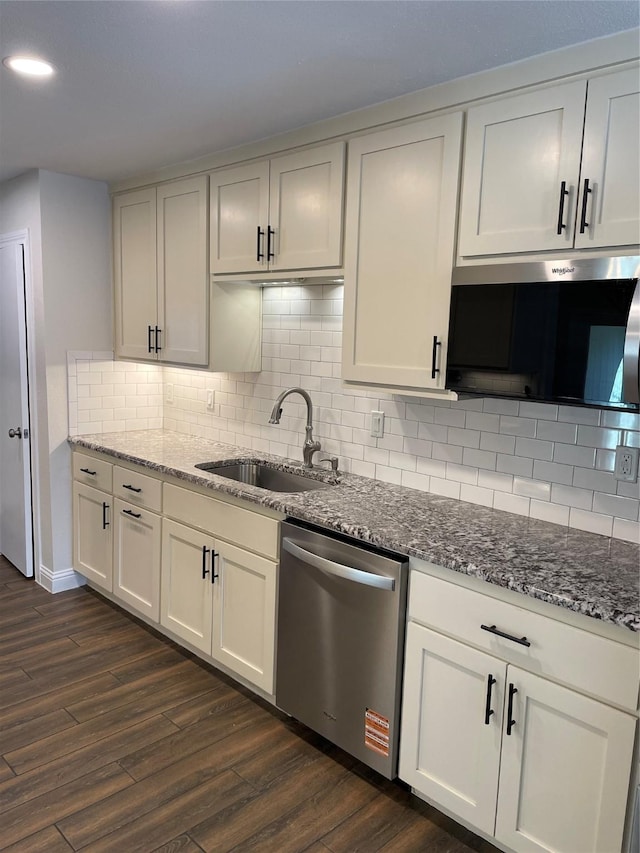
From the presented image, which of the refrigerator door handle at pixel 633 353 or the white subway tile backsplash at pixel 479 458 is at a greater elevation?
the refrigerator door handle at pixel 633 353

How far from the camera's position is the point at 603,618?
1541mm

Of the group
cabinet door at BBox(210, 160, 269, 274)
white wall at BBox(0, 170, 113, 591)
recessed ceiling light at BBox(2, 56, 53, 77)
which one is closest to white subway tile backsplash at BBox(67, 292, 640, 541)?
white wall at BBox(0, 170, 113, 591)

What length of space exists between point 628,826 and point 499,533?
852 mm

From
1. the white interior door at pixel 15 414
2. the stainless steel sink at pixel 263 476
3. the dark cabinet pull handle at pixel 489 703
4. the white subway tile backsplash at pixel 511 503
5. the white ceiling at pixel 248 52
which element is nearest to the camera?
the white ceiling at pixel 248 52

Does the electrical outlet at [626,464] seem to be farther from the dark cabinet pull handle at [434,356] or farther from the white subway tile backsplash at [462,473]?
the dark cabinet pull handle at [434,356]

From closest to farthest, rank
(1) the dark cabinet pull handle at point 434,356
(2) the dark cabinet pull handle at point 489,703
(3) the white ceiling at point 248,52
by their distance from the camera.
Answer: (3) the white ceiling at point 248,52 < (2) the dark cabinet pull handle at point 489,703 < (1) the dark cabinet pull handle at point 434,356

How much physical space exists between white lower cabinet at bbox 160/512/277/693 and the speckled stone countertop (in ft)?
0.94

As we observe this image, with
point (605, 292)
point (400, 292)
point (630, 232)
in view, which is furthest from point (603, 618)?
point (400, 292)

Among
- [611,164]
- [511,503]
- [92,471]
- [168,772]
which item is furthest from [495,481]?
[92,471]

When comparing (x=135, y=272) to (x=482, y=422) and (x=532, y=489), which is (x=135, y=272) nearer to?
(x=482, y=422)

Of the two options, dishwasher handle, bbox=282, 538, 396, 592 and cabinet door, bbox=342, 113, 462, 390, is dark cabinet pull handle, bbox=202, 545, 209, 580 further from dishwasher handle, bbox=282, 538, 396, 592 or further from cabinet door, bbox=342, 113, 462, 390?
Answer: cabinet door, bbox=342, 113, 462, 390

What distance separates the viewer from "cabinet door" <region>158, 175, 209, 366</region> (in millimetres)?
3172

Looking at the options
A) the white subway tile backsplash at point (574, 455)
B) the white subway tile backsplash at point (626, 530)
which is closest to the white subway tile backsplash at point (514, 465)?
the white subway tile backsplash at point (574, 455)

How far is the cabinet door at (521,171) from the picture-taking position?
1.85 m
